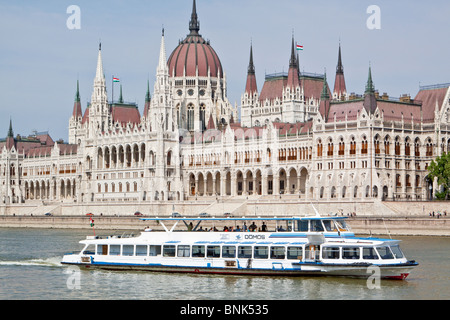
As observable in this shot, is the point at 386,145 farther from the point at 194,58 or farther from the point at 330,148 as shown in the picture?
the point at 194,58

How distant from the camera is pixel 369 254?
56031 mm

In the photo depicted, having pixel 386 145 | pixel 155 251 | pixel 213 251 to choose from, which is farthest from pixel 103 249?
pixel 386 145

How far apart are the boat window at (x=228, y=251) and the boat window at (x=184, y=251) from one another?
8.05ft

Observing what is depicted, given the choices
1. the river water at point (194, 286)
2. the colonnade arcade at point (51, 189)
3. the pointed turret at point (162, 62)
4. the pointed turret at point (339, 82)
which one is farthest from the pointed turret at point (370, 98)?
the colonnade arcade at point (51, 189)

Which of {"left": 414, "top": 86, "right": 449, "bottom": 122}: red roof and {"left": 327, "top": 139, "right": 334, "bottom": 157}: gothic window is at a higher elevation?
{"left": 414, "top": 86, "right": 449, "bottom": 122}: red roof

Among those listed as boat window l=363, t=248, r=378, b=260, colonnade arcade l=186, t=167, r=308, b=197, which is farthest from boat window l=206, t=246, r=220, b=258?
colonnade arcade l=186, t=167, r=308, b=197

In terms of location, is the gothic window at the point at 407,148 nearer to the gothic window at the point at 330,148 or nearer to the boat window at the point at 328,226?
the gothic window at the point at 330,148

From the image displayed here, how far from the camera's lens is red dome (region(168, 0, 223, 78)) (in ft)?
559

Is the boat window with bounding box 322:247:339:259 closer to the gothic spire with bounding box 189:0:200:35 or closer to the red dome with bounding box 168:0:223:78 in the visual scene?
the red dome with bounding box 168:0:223:78

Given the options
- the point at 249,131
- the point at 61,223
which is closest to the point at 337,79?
the point at 249,131

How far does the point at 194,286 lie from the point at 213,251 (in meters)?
5.20

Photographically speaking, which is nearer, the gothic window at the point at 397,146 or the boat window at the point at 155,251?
the boat window at the point at 155,251

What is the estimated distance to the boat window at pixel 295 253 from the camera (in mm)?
57062
